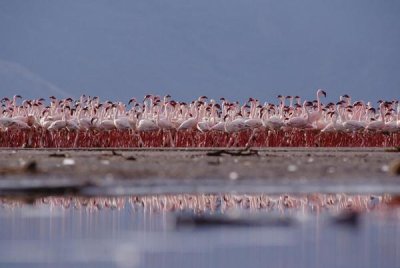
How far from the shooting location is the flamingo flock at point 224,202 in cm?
726

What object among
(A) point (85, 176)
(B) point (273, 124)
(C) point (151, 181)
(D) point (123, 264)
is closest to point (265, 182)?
(C) point (151, 181)

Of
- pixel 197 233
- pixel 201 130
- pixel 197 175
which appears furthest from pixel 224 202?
pixel 201 130

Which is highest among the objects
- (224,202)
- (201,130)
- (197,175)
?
(201,130)

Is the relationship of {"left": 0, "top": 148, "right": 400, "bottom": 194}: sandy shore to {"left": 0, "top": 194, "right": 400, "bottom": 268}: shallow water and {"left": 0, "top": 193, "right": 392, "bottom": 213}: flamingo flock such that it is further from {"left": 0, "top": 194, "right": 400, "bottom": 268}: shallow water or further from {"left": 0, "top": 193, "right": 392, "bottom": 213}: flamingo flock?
{"left": 0, "top": 194, "right": 400, "bottom": 268}: shallow water

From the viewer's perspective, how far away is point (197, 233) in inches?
230

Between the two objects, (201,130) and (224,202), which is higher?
(201,130)

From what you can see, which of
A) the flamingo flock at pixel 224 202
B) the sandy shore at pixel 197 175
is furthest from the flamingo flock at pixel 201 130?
the flamingo flock at pixel 224 202

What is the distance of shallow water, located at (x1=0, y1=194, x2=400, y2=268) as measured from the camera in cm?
494

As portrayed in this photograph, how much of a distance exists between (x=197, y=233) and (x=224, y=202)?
75.4 inches

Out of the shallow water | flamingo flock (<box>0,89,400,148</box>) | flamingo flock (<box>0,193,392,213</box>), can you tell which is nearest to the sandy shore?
flamingo flock (<box>0,193,392,213</box>)

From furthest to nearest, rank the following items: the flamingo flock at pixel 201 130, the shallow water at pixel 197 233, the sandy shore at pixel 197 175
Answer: the flamingo flock at pixel 201 130, the sandy shore at pixel 197 175, the shallow water at pixel 197 233

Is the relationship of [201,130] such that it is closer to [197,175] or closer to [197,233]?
[197,175]

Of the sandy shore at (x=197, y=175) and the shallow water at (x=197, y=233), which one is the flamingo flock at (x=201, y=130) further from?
the shallow water at (x=197, y=233)

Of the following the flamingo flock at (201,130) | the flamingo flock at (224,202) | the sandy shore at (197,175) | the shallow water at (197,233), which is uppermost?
the flamingo flock at (201,130)
